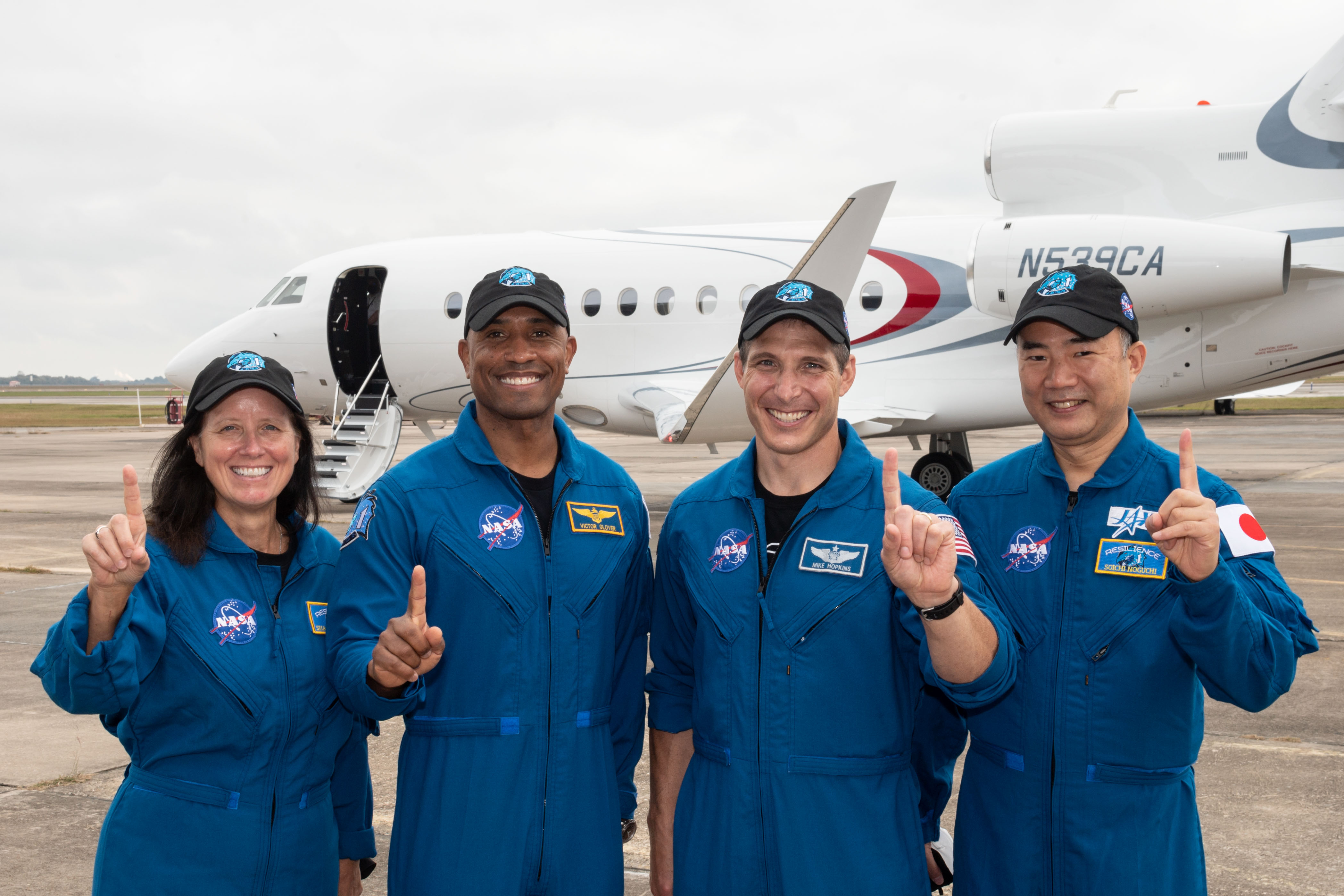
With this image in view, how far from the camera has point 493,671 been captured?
2.70 m

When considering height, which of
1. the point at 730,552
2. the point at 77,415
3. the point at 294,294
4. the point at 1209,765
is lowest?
the point at 1209,765

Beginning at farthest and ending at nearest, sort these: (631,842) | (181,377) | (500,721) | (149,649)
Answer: (181,377) < (631,842) < (500,721) < (149,649)

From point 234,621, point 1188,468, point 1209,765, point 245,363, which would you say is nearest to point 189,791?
point 234,621

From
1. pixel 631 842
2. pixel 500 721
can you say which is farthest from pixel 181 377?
pixel 500 721

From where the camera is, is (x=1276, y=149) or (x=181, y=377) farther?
(x=181, y=377)

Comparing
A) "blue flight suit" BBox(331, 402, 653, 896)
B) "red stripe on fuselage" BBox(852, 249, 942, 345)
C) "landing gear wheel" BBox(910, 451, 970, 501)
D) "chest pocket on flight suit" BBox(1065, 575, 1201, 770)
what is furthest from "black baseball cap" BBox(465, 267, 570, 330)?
"landing gear wheel" BBox(910, 451, 970, 501)

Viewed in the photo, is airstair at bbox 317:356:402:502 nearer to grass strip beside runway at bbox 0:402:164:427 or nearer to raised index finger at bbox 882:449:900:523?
raised index finger at bbox 882:449:900:523

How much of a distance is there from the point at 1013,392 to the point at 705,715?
1123 centimetres

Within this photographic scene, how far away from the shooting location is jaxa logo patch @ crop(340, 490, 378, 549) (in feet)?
8.99

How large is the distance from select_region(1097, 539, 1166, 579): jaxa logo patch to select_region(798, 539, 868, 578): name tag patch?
606 millimetres

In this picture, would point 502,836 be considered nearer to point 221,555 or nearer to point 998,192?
point 221,555

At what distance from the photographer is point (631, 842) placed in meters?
4.49

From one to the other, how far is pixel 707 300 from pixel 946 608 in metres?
11.6

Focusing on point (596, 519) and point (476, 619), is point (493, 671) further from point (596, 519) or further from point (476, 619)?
→ point (596, 519)
